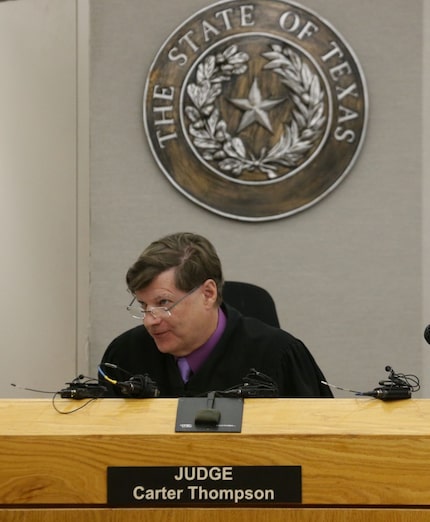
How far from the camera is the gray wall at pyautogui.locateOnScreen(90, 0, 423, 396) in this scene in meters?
4.46

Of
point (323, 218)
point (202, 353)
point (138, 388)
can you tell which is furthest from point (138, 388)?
point (323, 218)

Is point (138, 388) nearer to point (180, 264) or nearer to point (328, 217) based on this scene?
point (180, 264)

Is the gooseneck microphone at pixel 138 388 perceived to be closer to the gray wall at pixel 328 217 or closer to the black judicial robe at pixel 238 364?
the black judicial robe at pixel 238 364

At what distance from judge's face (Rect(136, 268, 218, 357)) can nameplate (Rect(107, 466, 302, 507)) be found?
1.01 m

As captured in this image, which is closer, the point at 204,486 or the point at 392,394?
the point at 204,486

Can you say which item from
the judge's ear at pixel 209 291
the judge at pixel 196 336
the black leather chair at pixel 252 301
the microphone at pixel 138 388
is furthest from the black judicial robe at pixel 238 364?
the microphone at pixel 138 388

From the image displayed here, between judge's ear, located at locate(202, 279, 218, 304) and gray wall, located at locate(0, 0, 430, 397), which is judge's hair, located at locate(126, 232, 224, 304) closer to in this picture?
judge's ear, located at locate(202, 279, 218, 304)

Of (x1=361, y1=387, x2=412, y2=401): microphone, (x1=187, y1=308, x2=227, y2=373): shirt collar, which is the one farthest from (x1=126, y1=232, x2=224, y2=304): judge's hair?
(x1=361, y1=387, x2=412, y2=401): microphone

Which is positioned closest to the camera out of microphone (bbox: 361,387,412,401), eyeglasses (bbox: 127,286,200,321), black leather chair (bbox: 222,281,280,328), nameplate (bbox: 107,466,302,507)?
nameplate (bbox: 107,466,302,507)

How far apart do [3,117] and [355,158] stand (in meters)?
1.85

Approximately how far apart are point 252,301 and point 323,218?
862 millimetres

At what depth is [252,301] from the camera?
380cm

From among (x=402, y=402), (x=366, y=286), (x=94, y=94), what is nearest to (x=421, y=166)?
(x=366, y=286)

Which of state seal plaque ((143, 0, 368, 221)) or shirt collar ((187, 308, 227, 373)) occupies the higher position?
state seal plaque ((143, 0, 368, 221))
